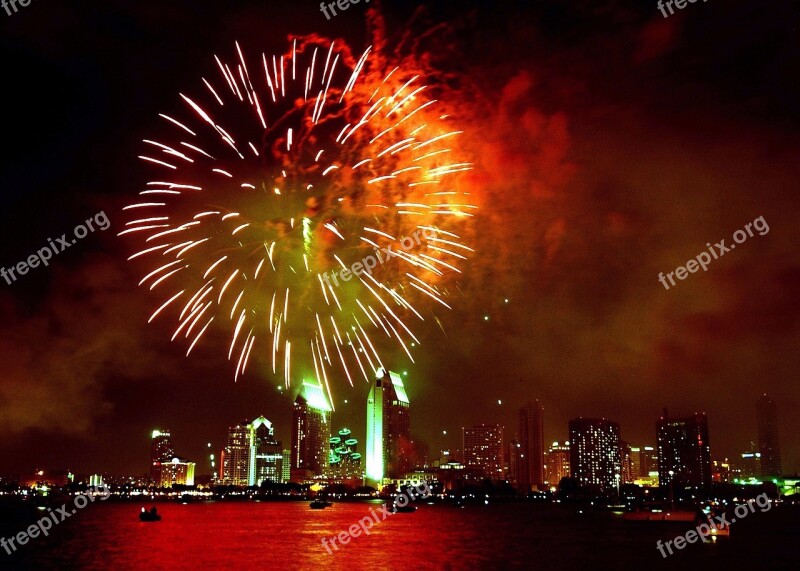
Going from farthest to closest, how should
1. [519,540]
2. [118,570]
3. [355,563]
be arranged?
[519,540] → [355,563] → [118,570]

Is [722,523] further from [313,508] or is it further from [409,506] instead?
[313,508]

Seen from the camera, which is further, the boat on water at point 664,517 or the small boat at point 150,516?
the boat on water at point 664,517

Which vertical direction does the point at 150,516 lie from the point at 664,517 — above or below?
above

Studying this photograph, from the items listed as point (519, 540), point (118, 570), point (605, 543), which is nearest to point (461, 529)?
point (519, 540)

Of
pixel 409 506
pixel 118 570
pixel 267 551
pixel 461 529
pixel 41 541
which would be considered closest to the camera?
pixel 118 570

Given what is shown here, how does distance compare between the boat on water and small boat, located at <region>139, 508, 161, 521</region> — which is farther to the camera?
the boat on water

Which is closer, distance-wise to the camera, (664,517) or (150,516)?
(150,516)

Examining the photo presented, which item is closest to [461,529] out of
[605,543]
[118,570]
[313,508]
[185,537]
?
[605,543]

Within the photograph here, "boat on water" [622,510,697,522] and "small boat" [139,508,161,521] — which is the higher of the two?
"small boat" [139,508,161,521]

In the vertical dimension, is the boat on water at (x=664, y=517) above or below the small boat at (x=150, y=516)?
below

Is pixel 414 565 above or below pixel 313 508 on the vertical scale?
above

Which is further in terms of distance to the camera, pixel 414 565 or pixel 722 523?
pixel 722 523
